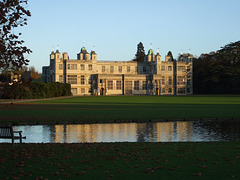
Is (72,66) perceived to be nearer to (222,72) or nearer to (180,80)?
(180,80)

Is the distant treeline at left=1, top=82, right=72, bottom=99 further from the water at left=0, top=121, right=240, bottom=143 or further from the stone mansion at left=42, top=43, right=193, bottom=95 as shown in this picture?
the water at left=0, top=121, right=240, bottom=143

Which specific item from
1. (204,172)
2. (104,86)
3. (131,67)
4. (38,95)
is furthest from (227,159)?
(131,67)

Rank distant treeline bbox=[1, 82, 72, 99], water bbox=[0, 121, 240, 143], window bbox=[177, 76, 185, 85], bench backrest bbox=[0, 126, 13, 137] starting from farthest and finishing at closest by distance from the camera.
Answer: window bbox=[177, 76, 185, 85] → distant treeline bbox=[1, 82, 72, 99] → water bbox=[0, 121, 240, 143] → bench backrest bbox=[0, 126, 13, 137]

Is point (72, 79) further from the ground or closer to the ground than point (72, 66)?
closer to the ground

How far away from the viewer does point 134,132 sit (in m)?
17.4

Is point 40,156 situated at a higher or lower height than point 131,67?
lower

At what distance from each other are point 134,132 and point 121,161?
25.9 feet

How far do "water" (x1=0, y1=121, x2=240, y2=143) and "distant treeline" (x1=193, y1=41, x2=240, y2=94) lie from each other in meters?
68.9

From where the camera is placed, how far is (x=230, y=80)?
8688cm

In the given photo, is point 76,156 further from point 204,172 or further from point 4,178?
point 204,172

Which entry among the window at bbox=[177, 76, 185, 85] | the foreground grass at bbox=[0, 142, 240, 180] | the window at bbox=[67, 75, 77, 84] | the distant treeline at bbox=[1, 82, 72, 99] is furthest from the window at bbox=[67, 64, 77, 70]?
the foreground grass at bbox=[0, 142, 240, 180]

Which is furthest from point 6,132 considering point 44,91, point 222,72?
point 222,72

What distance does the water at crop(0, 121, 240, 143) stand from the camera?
15305 mm

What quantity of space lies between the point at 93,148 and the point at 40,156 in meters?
2.05
